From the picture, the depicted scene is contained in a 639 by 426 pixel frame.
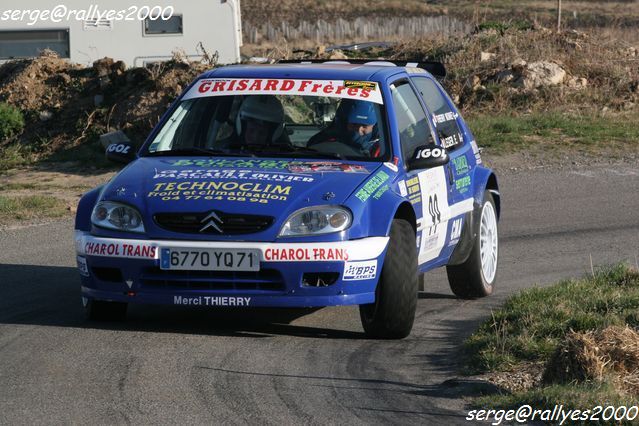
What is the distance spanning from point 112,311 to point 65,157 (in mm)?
10271

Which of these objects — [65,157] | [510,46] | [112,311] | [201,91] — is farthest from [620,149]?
[112,311]

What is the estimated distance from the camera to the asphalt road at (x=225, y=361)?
5.75 metres

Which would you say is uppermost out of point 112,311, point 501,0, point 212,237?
point 212,237

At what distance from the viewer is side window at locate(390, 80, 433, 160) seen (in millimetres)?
8141

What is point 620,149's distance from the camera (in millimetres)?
17844

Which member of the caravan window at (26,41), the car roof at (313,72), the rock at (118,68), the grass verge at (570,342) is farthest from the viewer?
the caravan window at (26,41)

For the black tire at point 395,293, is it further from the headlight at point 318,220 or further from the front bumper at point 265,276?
the headlight at point 318,220

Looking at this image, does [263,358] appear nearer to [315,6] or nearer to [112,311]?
[112,311]

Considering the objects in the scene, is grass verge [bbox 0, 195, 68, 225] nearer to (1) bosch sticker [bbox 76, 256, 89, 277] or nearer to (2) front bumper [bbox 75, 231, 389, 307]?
(1) bosch sticker [bbox 76, 256, 89, 277]

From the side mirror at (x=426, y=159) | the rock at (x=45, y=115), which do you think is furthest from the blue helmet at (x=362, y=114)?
the rock at (x=45, y=115)

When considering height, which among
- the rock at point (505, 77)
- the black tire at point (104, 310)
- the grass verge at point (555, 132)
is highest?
the black tire at point (104, 310)

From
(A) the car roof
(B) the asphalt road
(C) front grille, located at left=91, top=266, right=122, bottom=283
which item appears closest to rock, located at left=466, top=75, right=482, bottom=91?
(B) the asphalt road

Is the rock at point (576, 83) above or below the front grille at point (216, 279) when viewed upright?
below

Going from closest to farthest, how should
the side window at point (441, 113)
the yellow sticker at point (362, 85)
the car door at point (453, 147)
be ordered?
the yellow sticker at point (362, 85) → the car door at point (453, 147) → the side window at point (441, 113)
